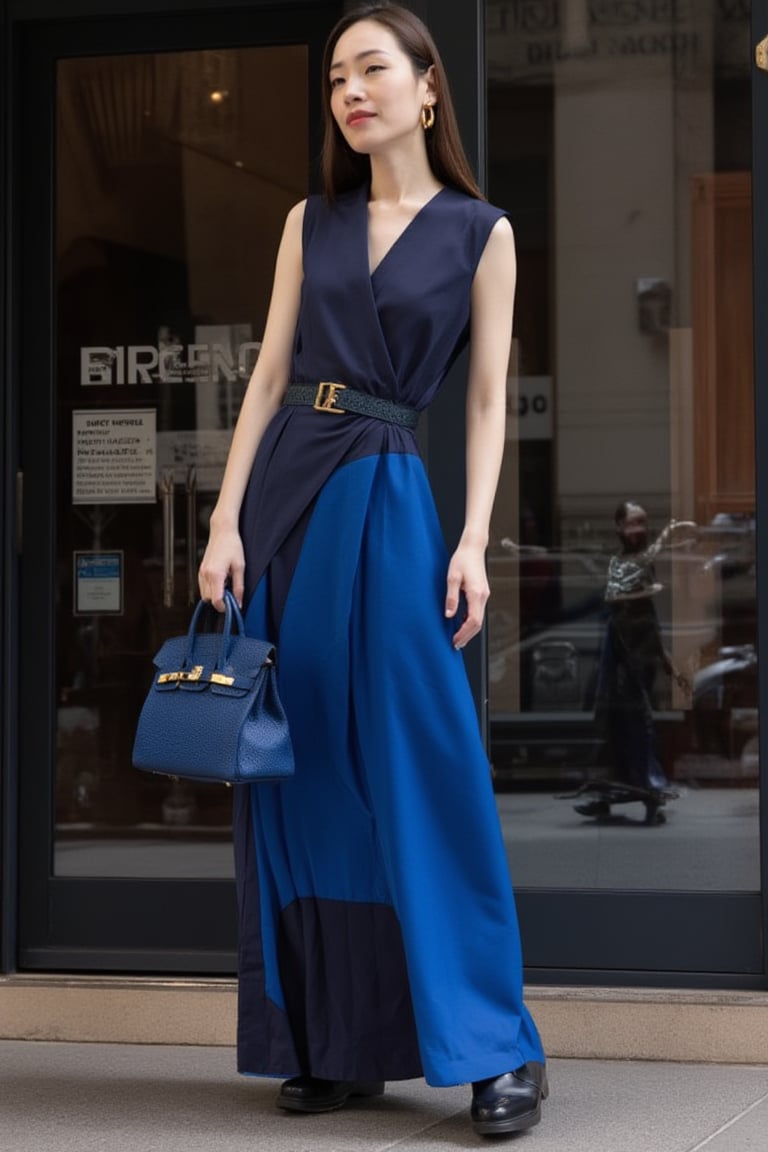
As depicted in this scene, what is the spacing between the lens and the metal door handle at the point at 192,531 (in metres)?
4.50

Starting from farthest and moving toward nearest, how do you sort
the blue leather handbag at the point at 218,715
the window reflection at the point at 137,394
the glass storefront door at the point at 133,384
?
the window reflection at the point at 137,394, the glass storefront door at the point at 133,384, the blue leather handbag at the point at 218,715

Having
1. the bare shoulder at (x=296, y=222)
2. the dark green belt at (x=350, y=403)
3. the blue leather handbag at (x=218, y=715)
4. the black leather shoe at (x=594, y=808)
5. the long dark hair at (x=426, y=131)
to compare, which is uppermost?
the long dark hair at (x=426, y=131)

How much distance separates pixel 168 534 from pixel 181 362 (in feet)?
1.39

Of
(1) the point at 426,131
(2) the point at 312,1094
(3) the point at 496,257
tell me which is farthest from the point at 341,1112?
(1) the point at 426,131

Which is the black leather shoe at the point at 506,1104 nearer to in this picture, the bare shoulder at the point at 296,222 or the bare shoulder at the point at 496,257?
the bare shoulder at the point at 496,257

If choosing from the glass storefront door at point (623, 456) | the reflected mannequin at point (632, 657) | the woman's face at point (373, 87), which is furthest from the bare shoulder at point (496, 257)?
the reflected mannequin at point (632, 657)

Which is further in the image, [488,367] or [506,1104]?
[488,367]

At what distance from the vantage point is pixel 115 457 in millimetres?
4477

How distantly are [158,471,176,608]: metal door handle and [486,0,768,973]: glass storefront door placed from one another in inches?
32.1

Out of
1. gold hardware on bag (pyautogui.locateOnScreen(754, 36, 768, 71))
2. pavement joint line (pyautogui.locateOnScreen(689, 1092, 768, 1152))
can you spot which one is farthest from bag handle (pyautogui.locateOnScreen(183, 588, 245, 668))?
gold hardware on bag (pyautogui.locateOnScreen(754, 36, 768, 71))

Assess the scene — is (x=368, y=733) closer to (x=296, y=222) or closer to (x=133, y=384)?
(x=296, y=222)

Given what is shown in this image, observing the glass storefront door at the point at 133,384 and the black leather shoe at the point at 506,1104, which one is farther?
the glass storefront door at the point at 133,384

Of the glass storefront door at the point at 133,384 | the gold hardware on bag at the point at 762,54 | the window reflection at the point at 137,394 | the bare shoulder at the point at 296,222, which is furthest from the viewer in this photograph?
the window reflection at the point at 137,394

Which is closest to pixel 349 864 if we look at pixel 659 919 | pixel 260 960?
pixel 260 960
